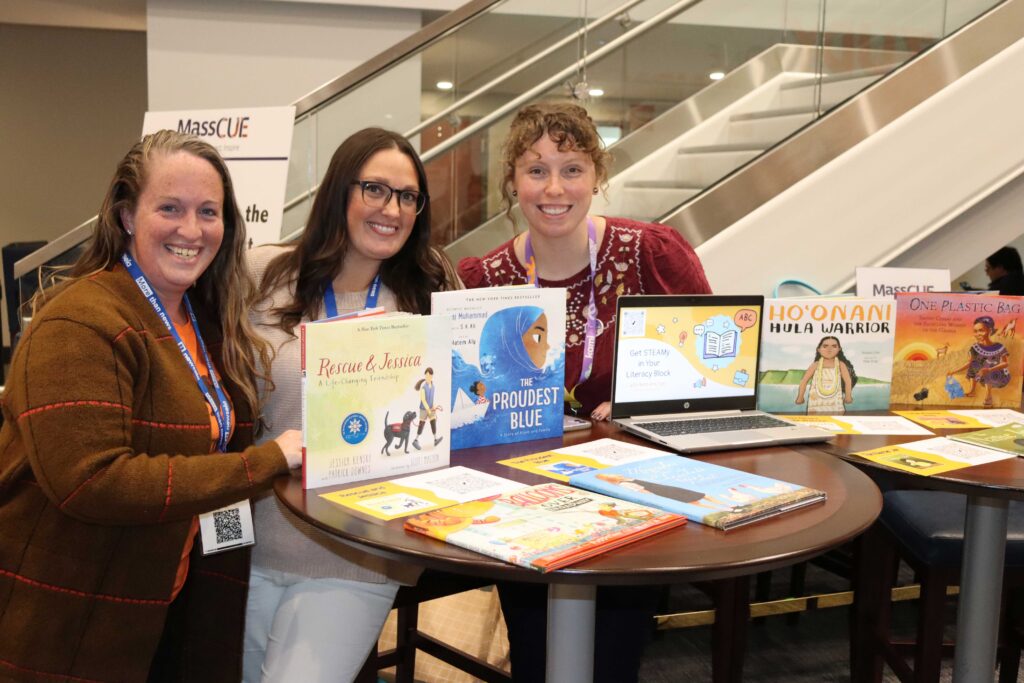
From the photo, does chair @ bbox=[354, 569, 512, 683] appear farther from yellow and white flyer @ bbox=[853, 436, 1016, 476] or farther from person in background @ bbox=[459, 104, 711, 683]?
yellow and white flyer @ bbox=[853, 436, 1016, 476]

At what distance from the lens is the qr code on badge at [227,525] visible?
5.99ft

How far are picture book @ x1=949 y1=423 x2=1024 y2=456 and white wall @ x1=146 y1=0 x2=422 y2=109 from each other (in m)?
5.91

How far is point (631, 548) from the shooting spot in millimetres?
1311

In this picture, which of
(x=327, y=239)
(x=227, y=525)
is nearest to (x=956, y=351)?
(x=327, y=239)

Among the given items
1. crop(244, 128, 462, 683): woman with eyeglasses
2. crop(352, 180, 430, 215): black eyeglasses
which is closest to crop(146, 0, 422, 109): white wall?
crop(244, 128, 462, 683): woman with eyeglasses

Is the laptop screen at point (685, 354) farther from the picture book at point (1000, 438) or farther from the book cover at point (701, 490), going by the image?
the picture book at point (1000, 438)

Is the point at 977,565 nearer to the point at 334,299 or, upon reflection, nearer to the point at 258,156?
the point at 334,299

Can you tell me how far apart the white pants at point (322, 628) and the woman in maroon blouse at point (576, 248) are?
0.76 m

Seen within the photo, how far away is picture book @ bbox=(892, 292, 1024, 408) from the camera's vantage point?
2.47 m

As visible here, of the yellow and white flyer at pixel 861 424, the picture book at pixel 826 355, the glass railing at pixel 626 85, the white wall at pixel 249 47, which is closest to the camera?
the yellow and white flyer at pixel 861 424

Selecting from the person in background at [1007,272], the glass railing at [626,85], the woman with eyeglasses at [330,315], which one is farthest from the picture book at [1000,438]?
the person in background at [1007,272]

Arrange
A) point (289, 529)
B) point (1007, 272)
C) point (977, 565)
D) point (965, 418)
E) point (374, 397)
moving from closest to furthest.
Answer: point (374, 397), point (289, 529), point (977, 565), point (965, 418), point (1007, 272)

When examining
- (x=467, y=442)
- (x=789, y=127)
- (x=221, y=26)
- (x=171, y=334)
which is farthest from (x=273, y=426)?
(x=221, y=26)

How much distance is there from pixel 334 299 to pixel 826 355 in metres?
1.26
